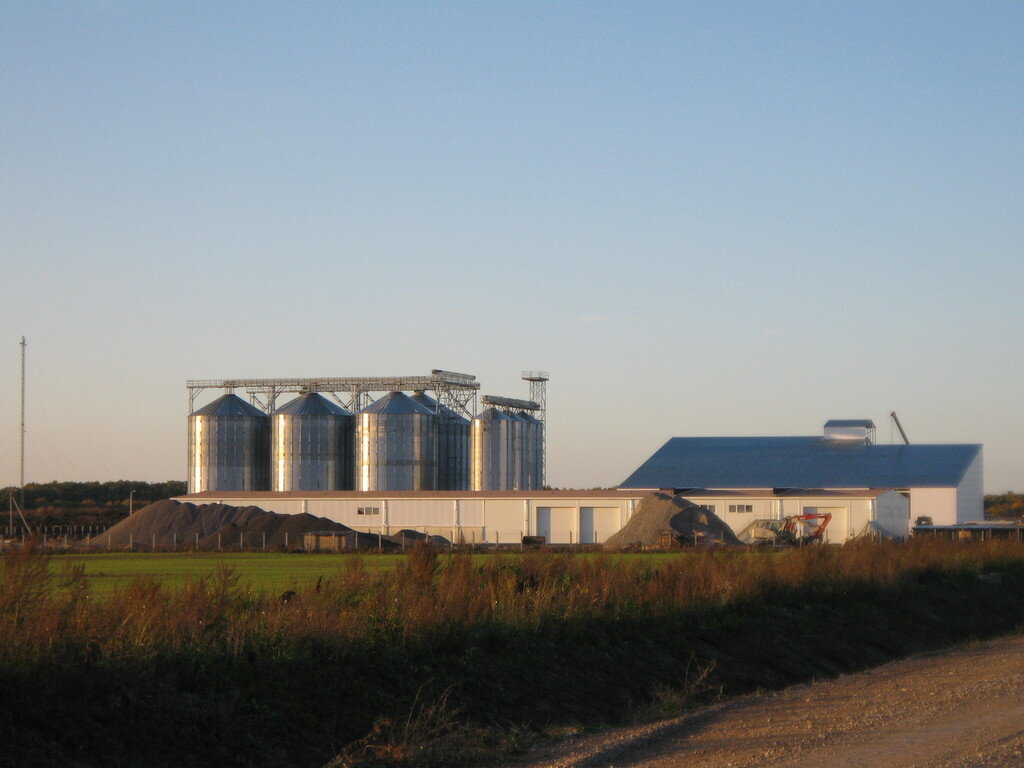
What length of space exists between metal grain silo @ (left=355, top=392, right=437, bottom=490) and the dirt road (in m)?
57.1

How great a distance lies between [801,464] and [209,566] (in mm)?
45753

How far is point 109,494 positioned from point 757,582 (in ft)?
360

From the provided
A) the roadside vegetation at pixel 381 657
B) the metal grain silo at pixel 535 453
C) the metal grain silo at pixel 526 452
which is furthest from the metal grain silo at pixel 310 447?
the roadside vegetation at pixel 381 657

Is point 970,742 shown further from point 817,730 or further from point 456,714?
point 456,714

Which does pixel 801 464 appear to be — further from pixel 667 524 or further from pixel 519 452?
pixel 667 524

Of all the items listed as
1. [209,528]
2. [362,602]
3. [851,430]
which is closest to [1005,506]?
[851,430]

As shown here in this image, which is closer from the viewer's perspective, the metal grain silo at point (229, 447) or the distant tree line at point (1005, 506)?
the metal grain silo at point (229, 447)

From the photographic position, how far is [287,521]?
65.4 m

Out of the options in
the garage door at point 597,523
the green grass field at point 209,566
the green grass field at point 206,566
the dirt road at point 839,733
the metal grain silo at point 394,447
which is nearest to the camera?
the dirt road at point 839,733

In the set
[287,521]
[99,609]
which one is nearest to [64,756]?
[99,609]

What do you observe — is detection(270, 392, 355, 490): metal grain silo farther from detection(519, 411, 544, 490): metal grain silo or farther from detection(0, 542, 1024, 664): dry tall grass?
detection(0, 542, 1024, 664): dry tall grass

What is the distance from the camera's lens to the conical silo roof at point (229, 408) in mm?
78000

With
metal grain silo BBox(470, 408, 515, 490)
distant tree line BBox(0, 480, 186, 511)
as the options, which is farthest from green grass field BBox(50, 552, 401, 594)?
distant tree line BBox(0, 480, 186, 511)

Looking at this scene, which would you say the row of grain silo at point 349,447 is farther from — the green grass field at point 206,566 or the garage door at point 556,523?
the green grass field at point 206,566
